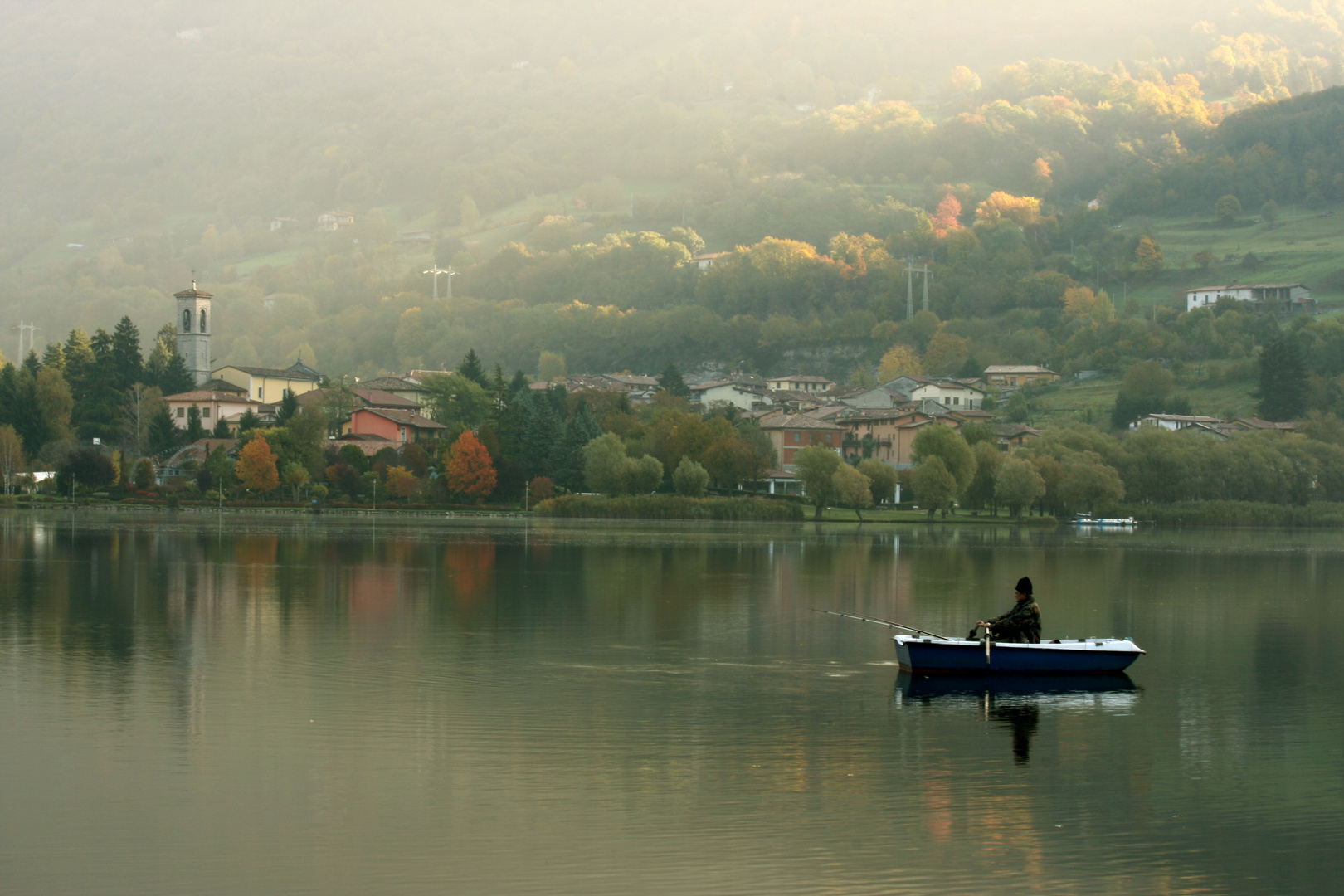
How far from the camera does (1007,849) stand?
42.8 feet

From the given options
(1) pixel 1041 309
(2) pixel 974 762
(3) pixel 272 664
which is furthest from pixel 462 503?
(1) pixel 1041 309

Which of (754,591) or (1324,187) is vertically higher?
(1324,187)

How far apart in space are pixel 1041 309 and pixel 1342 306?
3549cm

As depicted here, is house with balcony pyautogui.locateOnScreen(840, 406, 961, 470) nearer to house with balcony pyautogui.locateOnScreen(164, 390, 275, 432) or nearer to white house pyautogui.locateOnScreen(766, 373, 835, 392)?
white house pyautogui.locateOnScreen(766, 373, 835, 392)

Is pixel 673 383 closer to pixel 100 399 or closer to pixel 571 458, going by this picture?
pixel 571 458

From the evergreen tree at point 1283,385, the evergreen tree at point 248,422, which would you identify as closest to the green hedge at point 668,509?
the evergreen tree at point 248,422

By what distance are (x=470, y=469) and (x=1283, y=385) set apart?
67.9 metres

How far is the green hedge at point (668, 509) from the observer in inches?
3258

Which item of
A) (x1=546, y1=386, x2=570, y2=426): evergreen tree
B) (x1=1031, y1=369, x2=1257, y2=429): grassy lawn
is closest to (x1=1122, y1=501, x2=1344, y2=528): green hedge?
(x1=1031, y1=369, x2=1257, y2=429): grassy lawn

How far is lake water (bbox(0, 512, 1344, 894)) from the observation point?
12336 mm

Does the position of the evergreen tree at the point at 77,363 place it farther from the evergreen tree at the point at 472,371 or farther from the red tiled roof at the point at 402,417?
the evergreen tree at the point at 472,371

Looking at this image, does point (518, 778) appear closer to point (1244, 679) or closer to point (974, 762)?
point (974, 762)

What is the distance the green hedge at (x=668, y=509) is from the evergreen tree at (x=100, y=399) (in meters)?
38.9

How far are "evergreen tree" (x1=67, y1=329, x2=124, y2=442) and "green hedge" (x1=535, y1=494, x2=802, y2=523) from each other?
38908 millimetres
